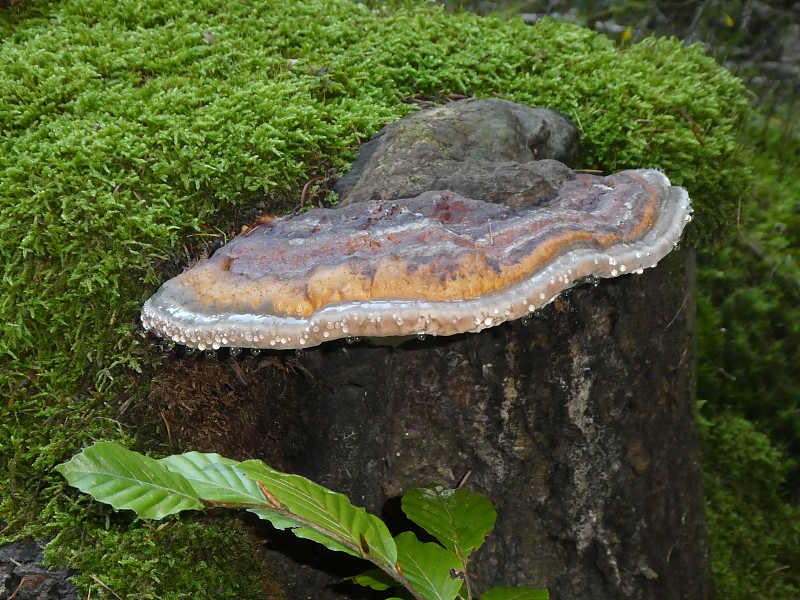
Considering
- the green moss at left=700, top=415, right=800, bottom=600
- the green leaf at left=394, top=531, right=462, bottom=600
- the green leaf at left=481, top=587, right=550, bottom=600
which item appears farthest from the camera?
the green moss at left=700, top=415, right=800, bottom=600

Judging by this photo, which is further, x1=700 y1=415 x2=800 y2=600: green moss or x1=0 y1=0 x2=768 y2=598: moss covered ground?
x1=700 y1=415 x2=800 y2=600: green moss

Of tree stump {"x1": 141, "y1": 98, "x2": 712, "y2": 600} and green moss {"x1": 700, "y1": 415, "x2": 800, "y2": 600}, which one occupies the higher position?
tree stump {"x1": 141, "y1": 98, "x2": 712, "y2": 600}

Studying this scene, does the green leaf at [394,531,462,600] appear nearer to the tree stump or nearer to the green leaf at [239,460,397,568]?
the green leaf at [239,460,397,568]

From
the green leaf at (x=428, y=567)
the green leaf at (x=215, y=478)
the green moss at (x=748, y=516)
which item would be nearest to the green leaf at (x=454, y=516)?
the green leaf at (x=428, y=567)

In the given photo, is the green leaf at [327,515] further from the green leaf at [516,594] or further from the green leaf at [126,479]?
the green leaf at [516,594]

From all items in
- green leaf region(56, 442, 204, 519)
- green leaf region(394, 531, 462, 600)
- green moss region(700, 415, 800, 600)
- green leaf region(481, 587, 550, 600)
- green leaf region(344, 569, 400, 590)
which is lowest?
green moss region(700, 415, 800, 600)

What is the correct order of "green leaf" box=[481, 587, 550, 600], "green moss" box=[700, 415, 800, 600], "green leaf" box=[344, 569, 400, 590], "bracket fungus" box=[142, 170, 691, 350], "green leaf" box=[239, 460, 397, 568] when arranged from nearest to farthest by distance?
"bracket fungus" box=[142, 170, 691, 350], "green leaf" box=[239, 460, 397, 568], "green leaf" box=[481, 587, 550, 600], "green leaf" box=[344, 569, 400, 590], "green moss" box=[700, 415, 800, 600]

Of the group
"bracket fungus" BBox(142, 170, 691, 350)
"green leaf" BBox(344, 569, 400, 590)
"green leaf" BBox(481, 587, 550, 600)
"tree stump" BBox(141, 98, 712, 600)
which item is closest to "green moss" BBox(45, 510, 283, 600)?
"tree stump" BBox(141, 98, 712, 600)

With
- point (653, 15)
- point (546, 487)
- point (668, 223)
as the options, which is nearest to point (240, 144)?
point (668, 223)
